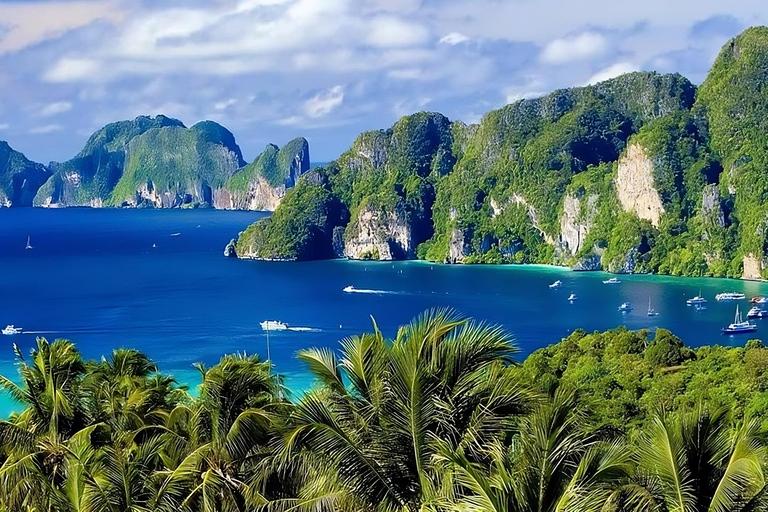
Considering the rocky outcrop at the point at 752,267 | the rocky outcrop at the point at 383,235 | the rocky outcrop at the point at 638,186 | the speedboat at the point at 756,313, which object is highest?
the rocky outcrop at the point at 638,186

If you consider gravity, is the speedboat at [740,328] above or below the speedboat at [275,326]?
below

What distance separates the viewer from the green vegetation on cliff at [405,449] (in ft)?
18.1

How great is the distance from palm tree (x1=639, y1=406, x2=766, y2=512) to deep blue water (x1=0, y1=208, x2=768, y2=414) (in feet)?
104

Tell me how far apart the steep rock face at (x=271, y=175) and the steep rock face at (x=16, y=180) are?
55.9m

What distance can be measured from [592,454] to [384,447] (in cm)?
141

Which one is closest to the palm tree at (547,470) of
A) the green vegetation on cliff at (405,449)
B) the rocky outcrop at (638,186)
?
the green vegetation on cliff at (405,449)

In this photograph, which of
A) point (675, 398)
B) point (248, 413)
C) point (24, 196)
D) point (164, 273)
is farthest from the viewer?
point (24, 196)

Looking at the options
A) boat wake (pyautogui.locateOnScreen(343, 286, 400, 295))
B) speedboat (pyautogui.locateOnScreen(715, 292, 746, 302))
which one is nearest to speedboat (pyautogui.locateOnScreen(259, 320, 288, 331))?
boat wake (pyautogui.locateOnScreen(343, 286, 400, 295))

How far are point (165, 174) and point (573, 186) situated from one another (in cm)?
11081

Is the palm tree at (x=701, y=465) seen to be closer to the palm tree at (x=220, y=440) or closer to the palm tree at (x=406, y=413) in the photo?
the palm tree at (x=406, y=413)

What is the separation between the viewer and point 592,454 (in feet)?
17.9

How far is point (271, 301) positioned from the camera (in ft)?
207

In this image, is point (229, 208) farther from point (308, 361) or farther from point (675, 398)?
point (308, 361)

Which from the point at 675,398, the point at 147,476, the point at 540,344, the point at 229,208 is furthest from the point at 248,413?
the point at 229,208
